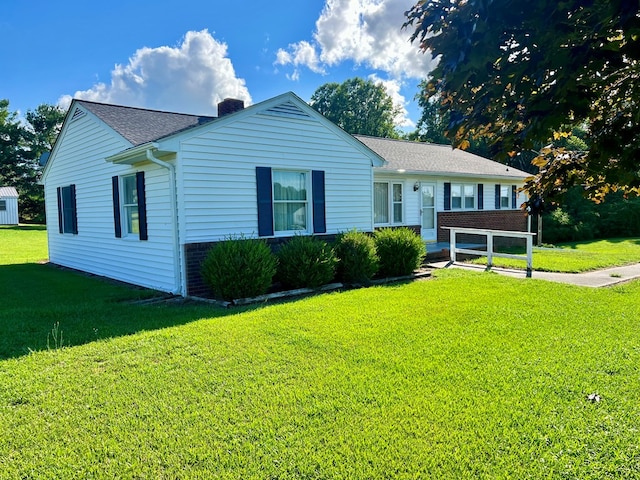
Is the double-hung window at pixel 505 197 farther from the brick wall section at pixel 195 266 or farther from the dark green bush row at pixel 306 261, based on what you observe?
the brick wall section at pixel 195 266

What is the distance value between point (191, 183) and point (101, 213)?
4.22 m

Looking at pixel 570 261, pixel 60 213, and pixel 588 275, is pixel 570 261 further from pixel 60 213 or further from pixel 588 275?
pixel 60 213

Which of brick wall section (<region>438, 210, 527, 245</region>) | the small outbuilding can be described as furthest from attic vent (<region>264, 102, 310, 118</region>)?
the small outbuilding

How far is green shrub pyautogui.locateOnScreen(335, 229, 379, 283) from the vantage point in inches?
364

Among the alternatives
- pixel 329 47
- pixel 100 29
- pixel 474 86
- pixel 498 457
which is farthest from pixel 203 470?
pixel 329 47

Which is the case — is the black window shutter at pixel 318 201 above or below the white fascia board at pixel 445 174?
below

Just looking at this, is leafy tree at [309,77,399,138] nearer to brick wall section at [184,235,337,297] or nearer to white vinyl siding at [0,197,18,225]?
white vinyl siding at [0,197,18,225]

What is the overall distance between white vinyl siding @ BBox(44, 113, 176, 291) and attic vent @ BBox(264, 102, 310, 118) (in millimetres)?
2710

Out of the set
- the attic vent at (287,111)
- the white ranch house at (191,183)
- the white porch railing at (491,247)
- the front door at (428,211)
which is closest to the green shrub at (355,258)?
the white ranch house at (191,183)

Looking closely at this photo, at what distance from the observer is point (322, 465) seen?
8.87 feet

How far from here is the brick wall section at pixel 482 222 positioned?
15.9 m

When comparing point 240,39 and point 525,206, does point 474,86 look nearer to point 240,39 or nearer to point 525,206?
point 525,206

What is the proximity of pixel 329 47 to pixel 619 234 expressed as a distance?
717 inches

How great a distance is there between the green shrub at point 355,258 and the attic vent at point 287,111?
9.82ft
